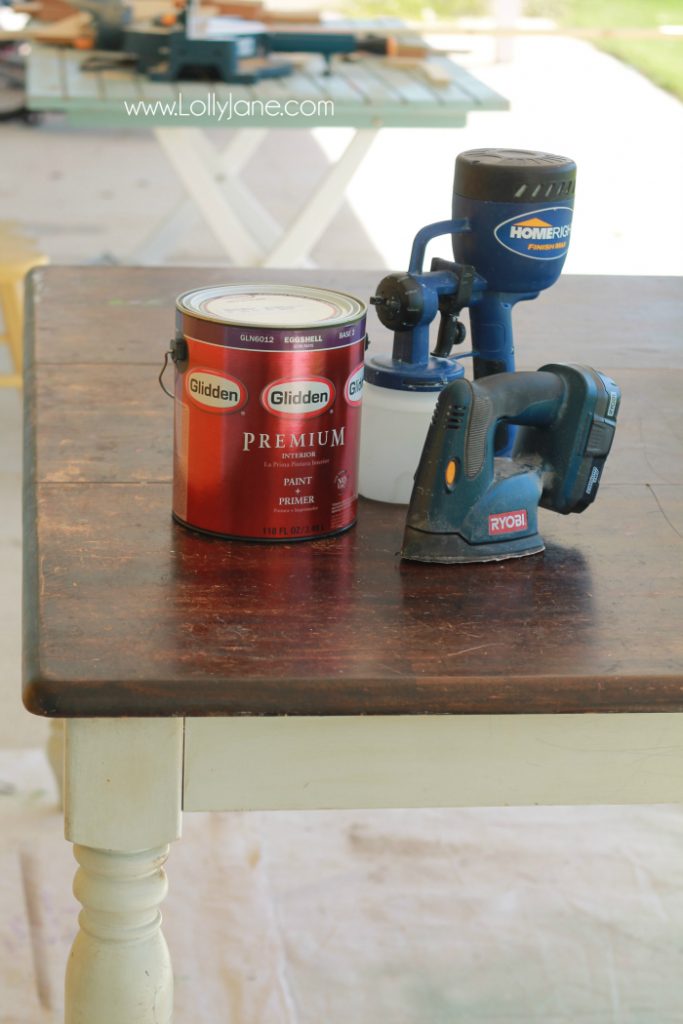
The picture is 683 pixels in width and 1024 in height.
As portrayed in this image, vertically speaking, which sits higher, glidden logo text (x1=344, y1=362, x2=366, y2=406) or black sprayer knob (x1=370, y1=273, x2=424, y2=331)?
black sprayer knob (x1=370, y1=273, x2=424, y2=331)

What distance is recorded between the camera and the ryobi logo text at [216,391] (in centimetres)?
83

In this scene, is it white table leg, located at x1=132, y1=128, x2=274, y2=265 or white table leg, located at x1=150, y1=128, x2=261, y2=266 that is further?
white table leg, located at x1=132, y1=128, x2=274, y2=265

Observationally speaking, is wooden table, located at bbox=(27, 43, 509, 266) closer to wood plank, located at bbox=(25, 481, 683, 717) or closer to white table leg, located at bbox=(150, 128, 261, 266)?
white table leg, located at bbox=(150, 128, 261, 266)

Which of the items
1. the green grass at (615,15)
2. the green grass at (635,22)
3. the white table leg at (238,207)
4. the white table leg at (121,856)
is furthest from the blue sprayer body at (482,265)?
the green grass at (635,22)

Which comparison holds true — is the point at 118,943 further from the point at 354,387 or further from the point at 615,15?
the point at 615,15

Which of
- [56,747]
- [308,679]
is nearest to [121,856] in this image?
[308,679]

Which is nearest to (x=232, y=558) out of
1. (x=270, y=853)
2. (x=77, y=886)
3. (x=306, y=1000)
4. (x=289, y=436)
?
(x=289, y=436)

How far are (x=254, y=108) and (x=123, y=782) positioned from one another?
8.16 ft

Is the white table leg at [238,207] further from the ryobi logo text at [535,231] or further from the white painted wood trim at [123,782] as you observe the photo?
the white painted wood trim at [123,782]

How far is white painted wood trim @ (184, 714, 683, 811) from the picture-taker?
764 mm

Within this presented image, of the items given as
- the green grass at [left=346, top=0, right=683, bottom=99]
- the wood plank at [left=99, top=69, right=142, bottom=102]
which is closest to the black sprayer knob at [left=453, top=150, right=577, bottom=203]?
the wood plank at [left=99, top=69, right=142, bottom=102]

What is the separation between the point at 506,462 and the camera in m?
0.90

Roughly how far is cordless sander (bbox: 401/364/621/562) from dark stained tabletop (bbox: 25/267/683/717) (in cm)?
2

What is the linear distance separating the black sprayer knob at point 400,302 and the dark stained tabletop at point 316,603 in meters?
0.14
